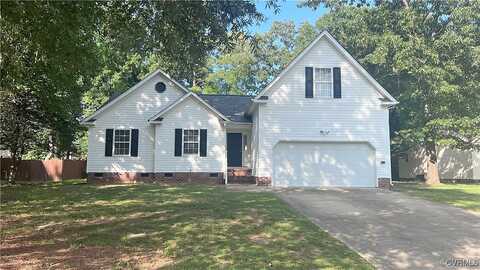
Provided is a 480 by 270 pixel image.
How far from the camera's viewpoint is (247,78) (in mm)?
45219

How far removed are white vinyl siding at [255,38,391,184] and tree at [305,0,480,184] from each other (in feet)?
19.9

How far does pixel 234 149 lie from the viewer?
79.5 feet

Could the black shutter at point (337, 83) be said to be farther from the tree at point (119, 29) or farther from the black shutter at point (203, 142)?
the tree at point (119, 29)

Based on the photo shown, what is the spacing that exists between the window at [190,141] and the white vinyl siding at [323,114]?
146 inches

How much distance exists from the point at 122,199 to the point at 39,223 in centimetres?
435

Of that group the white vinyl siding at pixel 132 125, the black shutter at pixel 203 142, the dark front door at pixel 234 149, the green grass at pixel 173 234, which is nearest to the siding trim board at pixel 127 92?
the white vinyl siding at pixel 132 125

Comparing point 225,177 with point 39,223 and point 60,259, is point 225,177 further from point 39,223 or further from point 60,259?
point 60,259

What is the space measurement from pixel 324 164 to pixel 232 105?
7579 mm

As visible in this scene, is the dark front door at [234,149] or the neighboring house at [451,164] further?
the neighboring house at [451,164]

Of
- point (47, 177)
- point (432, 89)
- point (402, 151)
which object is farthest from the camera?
point (402, 151)

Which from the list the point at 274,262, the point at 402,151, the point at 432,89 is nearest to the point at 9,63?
the point at 274,262

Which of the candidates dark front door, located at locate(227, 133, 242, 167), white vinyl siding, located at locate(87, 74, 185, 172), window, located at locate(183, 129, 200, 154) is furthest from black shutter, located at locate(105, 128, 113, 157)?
dark front door, located at locate(227, 133, 242, 167)

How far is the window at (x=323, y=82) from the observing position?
20.3 m

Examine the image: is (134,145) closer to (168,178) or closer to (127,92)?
(168,178)
